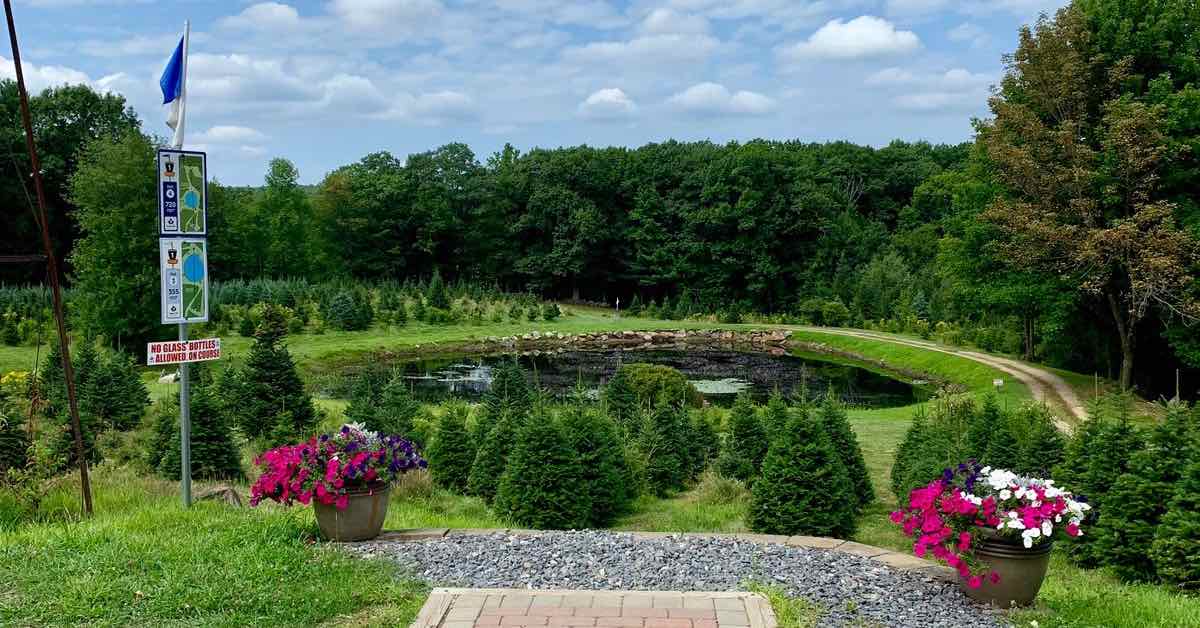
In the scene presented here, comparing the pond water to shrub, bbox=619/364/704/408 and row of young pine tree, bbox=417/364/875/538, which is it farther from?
row of young pine tree, bbox=417/364/875/538

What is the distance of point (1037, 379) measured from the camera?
2045 cm

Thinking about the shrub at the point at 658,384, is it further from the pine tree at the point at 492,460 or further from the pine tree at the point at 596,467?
the pine tree at the point at 596,467

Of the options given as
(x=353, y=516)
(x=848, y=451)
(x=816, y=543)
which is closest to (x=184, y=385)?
(x=353, y=516)

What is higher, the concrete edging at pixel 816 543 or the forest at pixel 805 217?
the forest at pixel 805 217

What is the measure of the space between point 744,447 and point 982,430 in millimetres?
2539

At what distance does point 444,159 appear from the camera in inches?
1924

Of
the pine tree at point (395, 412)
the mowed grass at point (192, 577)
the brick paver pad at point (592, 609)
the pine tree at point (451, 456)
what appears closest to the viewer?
the brick paver pad at point (592, 609)

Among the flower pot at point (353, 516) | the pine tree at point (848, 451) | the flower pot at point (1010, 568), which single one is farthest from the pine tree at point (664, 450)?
the flower pot at point (1010, 568)

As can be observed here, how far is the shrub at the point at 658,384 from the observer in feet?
55.4

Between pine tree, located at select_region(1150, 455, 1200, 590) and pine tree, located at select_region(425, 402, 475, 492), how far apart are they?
21.1 ft

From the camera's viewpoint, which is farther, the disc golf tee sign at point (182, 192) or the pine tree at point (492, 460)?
the pine tree at point (492, 460)

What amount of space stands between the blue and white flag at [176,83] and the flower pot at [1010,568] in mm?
6200

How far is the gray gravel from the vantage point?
174 inches

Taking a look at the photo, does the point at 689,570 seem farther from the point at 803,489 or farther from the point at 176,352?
the point at 176,352
